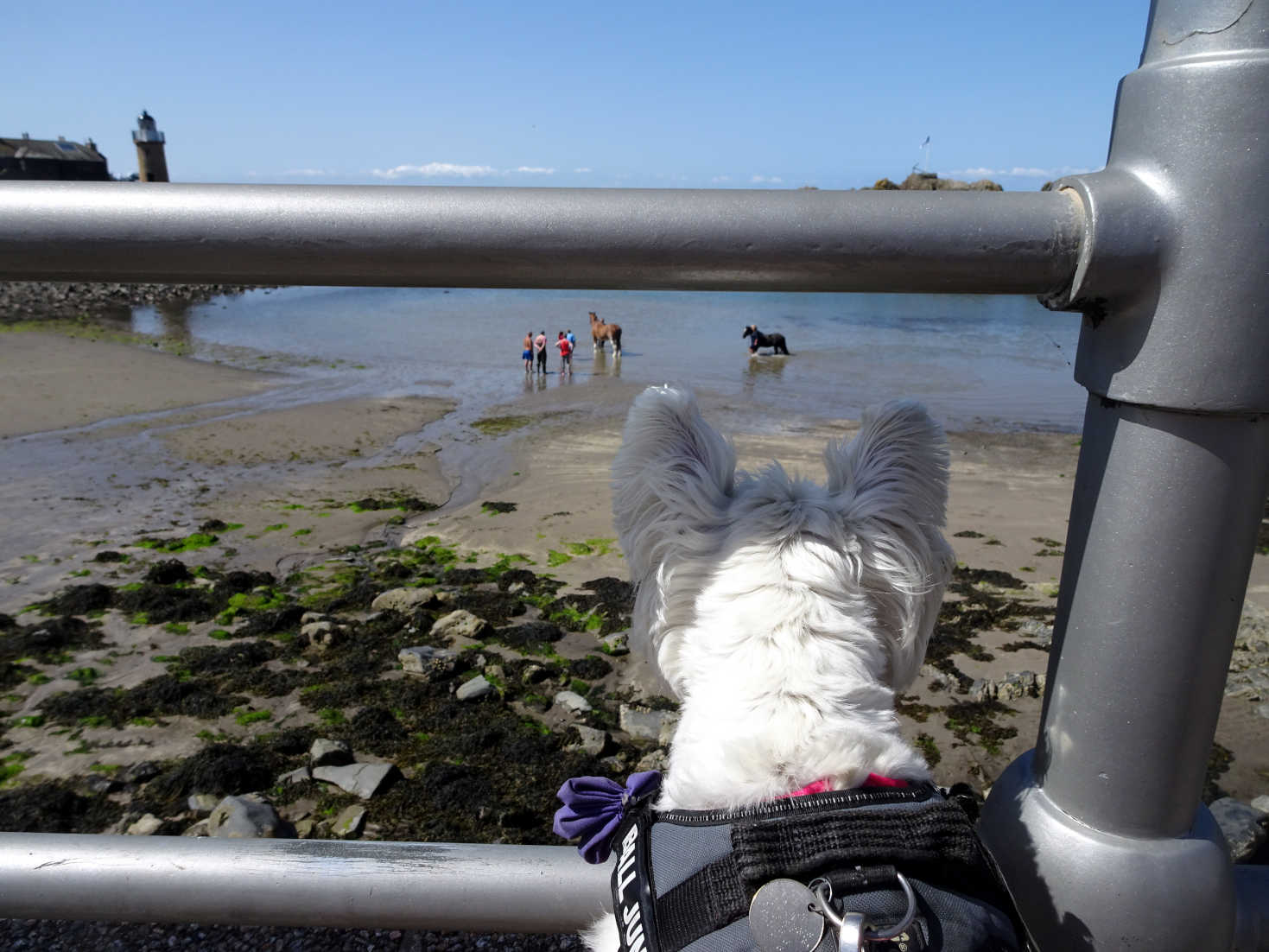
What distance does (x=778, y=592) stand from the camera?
175 centimetres

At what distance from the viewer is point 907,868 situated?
1.30 m

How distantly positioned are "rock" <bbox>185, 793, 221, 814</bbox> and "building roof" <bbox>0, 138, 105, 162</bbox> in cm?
8665

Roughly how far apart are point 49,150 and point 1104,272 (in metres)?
101

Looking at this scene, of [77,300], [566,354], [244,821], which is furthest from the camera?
[77,300]

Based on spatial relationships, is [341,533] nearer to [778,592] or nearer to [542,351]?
[778,592]

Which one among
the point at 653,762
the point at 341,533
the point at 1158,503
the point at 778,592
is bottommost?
the point at 341,533

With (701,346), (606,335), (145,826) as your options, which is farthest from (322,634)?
(701,346)

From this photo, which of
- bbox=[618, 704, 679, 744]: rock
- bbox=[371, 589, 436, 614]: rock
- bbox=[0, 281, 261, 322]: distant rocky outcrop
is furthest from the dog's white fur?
bbox=[0, 281, 261, 322]: distant rocky outcrop

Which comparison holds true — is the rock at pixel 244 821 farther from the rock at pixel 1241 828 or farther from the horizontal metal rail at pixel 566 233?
the rock at pixel 1241 828

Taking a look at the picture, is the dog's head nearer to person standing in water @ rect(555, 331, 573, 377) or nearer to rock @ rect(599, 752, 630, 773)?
rock @ rect(599, 752, 630, 773)

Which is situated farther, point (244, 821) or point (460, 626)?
point (460, 626)

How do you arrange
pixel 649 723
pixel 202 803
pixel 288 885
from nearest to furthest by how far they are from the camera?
pixel 288 885 < pixel 202 803 < pixel 649 723

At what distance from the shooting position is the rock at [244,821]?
326 cm

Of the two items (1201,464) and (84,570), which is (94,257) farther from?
(84,570)
